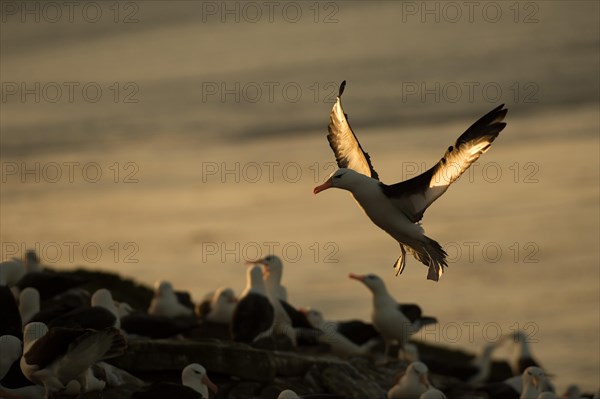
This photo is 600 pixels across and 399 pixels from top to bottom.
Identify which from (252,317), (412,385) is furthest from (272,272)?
(412,385)

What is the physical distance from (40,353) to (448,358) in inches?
701

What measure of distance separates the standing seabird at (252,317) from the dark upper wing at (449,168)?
623 centimetres

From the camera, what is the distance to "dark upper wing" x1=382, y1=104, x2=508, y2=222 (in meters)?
17.8

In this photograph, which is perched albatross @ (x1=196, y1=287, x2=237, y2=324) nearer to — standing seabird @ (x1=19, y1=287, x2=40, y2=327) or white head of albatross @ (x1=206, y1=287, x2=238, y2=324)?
white head of albatross @ (x1=206, y1=287, x2=238, y2=324)

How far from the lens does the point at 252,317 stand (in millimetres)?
25031

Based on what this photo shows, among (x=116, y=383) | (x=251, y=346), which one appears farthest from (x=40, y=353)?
(x=251, y=346)

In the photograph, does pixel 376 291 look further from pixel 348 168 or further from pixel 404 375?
pixel 348 168

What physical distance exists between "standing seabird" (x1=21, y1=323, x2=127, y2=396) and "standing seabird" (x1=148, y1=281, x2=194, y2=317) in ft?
29.4

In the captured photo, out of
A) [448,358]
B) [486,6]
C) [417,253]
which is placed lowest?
[448,358]

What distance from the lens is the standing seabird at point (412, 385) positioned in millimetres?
23156

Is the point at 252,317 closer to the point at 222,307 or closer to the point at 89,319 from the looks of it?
the point at 222,307

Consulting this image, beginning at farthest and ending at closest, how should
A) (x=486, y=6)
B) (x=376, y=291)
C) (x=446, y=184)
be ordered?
(x=486, y=6), (x=376, y=291), (x=446, y=184)

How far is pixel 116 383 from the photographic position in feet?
67.8

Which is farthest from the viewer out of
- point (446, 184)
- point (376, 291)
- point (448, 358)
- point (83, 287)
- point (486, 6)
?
point (486, 6)
